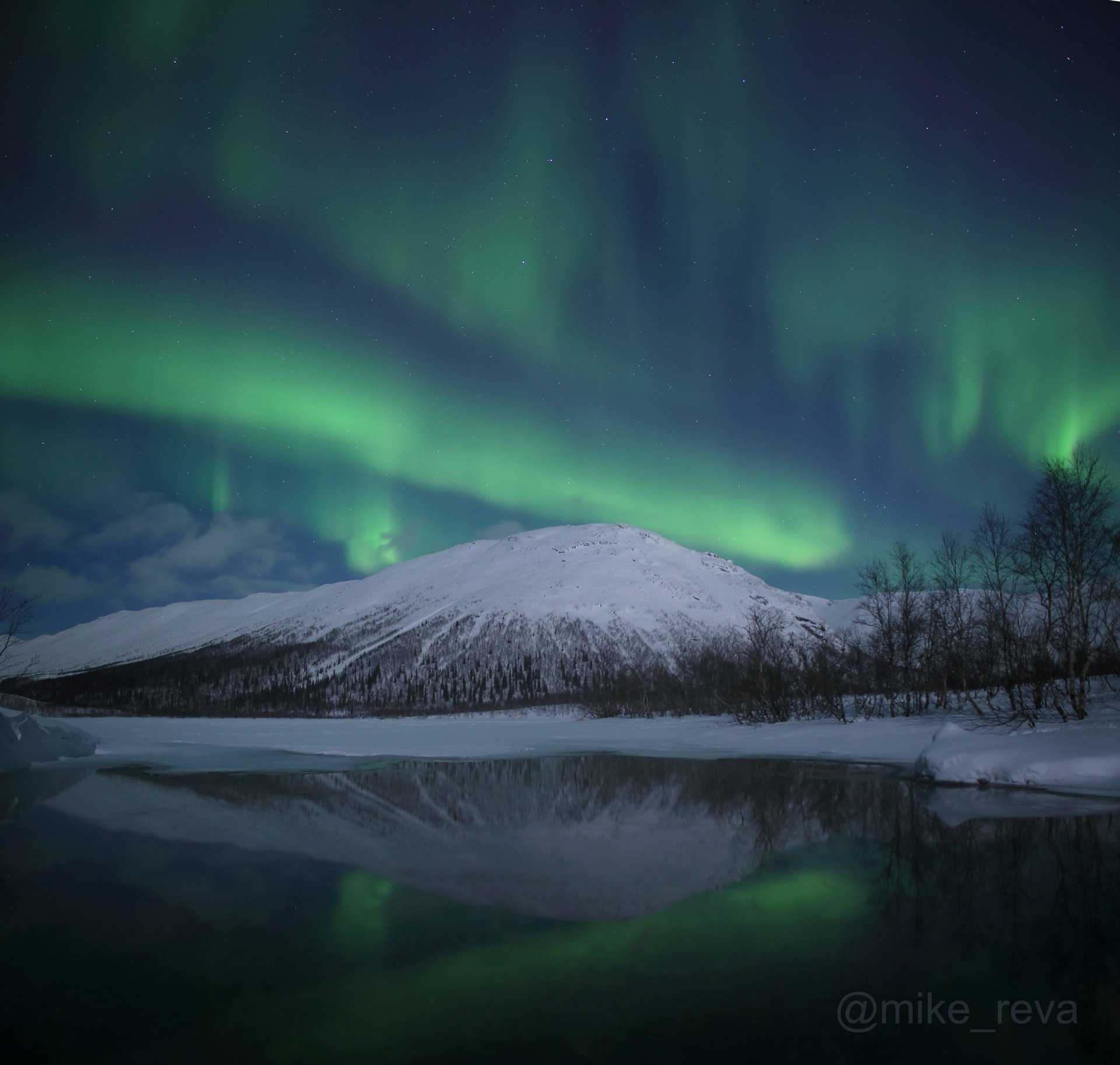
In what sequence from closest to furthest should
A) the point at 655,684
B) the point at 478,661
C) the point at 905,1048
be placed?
the point at 905,1048
the point at 655,684
the point at 478,661

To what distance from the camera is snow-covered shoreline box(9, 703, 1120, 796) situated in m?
15.8

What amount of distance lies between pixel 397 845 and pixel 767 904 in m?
5.78

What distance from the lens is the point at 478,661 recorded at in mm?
197250

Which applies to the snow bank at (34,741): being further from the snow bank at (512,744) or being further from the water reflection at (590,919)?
the water reflection at (590,919)

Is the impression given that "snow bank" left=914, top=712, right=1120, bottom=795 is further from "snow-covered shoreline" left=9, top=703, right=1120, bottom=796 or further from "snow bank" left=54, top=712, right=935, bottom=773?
"snow bank" left=54, top=712, right=935, bottom=773

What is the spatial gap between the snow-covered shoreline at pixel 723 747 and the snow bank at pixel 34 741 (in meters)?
0.57

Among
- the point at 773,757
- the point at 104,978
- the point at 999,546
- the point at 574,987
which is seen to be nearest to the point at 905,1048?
the point at 574,987

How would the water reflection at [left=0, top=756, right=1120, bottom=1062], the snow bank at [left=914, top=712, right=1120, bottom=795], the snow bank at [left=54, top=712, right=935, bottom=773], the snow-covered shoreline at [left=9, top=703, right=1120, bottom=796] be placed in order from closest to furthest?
the water reflection at [left=0, top=756, right=1120, bottom=1062] < the snow bank at [left=914, top=712, right=1120, bottom=795] < the snow-covered shoreline at [left=9, top=703, right=1120, bottom=796] < the snow bank at [left=54, top=712, right=935, bottom=773]

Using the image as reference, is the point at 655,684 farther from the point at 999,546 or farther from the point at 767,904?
the point at 767,904

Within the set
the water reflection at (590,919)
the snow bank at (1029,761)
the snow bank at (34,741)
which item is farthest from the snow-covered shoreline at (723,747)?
the water reflection at (590,919)

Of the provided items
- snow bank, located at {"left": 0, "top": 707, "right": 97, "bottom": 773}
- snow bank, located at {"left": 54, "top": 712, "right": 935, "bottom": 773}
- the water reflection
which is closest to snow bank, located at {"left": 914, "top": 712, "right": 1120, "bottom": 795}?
the water reflection

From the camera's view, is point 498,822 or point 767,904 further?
point 498,822

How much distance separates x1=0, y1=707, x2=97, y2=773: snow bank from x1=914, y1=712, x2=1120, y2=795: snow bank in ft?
88.1

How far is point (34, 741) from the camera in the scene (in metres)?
23.1
